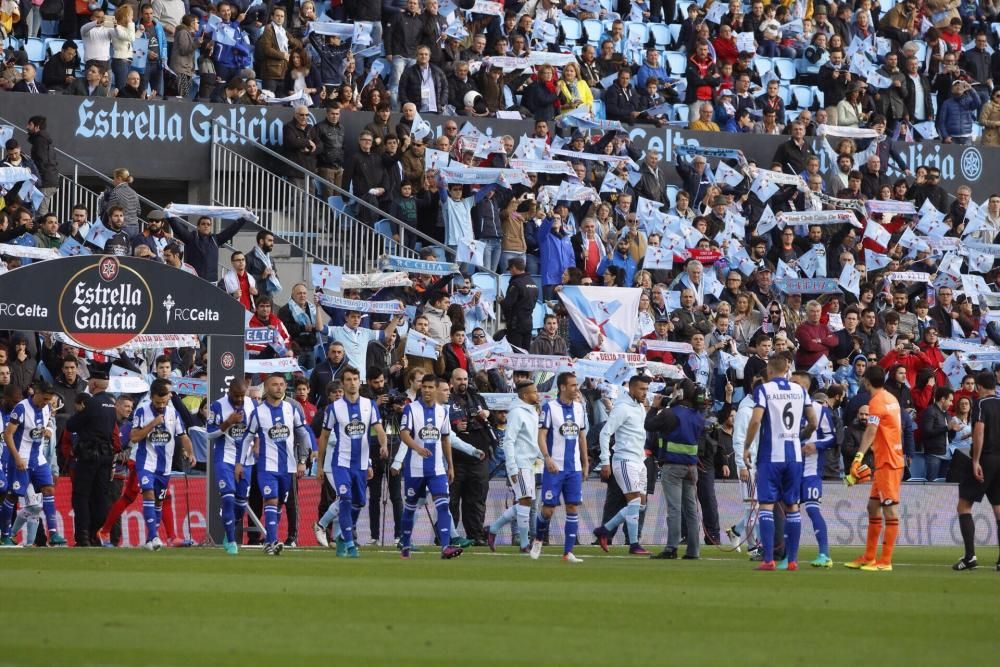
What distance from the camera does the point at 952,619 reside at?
11.6 meters

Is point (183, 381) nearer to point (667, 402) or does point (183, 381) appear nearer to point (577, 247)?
point (667, 402)

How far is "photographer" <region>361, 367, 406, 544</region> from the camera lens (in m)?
22.0

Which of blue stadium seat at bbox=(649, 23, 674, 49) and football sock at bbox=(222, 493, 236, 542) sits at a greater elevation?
blue stadium seat at bbox=(649, 23, 674, 49)

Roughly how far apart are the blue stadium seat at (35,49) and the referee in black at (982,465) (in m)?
16.2

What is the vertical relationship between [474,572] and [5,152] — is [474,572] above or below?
below

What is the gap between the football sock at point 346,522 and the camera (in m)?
18.8

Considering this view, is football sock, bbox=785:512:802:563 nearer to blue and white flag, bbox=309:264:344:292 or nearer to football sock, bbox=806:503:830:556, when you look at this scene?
football sock, bbox=806:503:830:556

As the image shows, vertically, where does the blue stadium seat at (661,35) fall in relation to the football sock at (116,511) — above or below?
above

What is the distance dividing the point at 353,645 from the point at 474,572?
6.16m

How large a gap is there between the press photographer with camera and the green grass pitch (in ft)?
8.31

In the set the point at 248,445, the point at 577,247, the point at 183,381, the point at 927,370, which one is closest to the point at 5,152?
the point at 183,381

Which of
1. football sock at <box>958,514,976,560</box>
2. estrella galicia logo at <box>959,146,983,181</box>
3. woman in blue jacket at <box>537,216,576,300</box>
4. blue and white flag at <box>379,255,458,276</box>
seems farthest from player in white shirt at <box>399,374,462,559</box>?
estrella galicia logo at <box>959,146,983,181</box>

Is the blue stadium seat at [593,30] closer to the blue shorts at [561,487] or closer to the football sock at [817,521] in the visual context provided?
the blue shorts at [561,487]

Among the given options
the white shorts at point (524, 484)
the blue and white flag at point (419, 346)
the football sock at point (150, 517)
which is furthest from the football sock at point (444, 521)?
the blue and white flag at point (419, 346)
